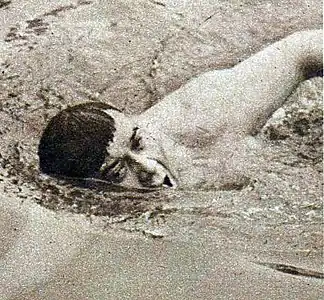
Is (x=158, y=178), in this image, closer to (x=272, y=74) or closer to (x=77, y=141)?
(x=77, y=141)

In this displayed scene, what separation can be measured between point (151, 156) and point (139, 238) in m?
0.30

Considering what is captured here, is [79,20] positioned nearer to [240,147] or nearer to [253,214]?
[240,147]

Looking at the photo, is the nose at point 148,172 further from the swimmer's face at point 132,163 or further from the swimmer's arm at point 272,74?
the swimmer's arm at point 272,74

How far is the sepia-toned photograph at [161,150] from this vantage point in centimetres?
222

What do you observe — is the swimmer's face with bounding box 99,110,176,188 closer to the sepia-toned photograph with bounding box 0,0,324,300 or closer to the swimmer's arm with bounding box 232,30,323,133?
the sepia-toned photograph with bounding box 0,0,324,300

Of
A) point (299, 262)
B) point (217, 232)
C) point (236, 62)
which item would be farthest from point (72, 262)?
point (236, 62)

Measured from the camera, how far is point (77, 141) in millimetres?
2371

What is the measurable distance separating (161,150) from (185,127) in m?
0.13

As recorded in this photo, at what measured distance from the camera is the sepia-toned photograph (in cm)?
222

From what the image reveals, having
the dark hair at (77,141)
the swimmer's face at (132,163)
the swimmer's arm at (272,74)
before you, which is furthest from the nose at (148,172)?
the swimmer's arm at (272,74)

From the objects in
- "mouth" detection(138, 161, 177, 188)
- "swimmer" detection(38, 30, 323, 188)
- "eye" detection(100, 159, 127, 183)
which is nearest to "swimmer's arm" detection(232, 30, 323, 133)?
"swimmer" detection(38, 30, 323, 188)

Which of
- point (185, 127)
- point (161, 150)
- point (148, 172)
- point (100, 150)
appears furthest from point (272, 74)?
point (100, 150)

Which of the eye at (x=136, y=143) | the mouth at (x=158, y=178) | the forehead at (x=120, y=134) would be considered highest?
the forehead at (x=120, y=134)

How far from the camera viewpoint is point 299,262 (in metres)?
2.23
